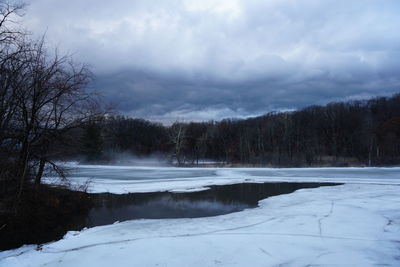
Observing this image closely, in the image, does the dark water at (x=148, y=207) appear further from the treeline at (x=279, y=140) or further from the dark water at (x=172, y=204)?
the treeline at (x=279, y=140)

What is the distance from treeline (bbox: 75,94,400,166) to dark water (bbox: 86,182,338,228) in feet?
84.1

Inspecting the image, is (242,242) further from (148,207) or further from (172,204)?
(172,204)

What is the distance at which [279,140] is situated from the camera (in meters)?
60.5

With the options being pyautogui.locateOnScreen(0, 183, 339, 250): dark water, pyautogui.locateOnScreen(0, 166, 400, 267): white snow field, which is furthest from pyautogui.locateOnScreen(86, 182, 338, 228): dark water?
pyautogui.locateOnScreen(0, 166, 400, 267): white snow field

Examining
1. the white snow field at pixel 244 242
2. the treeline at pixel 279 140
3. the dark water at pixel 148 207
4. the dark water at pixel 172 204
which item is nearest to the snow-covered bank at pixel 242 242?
the white snow field at pixel 244 242

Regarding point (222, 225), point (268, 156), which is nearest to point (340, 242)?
point (222, 225)

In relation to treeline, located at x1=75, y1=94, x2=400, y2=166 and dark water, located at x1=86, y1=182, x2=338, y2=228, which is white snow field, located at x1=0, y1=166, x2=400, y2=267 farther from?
treeline, located at x1=75, y1=94, x2=400, y2=166

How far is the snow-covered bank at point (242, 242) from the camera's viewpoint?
22.2ft

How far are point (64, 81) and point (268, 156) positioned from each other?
43275mm

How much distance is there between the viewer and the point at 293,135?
197 ft

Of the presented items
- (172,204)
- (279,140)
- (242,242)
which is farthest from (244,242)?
(279,140)

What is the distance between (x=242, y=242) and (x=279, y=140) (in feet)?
179

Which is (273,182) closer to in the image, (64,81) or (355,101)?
(64,81)

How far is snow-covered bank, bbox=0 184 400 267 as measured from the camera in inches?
266
